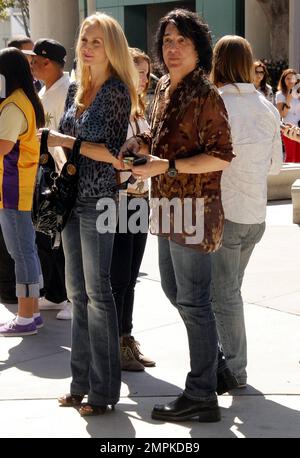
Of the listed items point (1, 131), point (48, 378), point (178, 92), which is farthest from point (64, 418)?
point (1, 131)

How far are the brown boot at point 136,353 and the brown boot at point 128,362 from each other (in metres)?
0.03

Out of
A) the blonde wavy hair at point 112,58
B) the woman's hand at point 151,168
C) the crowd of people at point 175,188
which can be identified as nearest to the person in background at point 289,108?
the crowd of people at point 175,188

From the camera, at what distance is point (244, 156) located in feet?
15.2

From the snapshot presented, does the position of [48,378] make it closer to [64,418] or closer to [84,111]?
[64,418]

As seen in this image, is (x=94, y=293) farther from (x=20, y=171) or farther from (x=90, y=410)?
(x=20, y=171)

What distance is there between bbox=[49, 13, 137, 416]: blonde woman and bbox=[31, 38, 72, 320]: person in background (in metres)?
2.02

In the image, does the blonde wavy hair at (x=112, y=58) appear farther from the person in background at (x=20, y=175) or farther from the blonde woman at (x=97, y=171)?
the person in background at (x=20, y=175)

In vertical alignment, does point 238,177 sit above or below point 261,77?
above

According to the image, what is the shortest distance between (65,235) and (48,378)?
3.62 feet

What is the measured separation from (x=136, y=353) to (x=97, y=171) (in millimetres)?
1478

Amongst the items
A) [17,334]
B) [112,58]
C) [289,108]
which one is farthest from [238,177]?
[289,108]

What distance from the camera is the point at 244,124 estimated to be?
4625mm

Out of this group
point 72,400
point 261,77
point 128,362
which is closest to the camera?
point 72,400

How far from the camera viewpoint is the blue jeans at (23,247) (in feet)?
19.4
